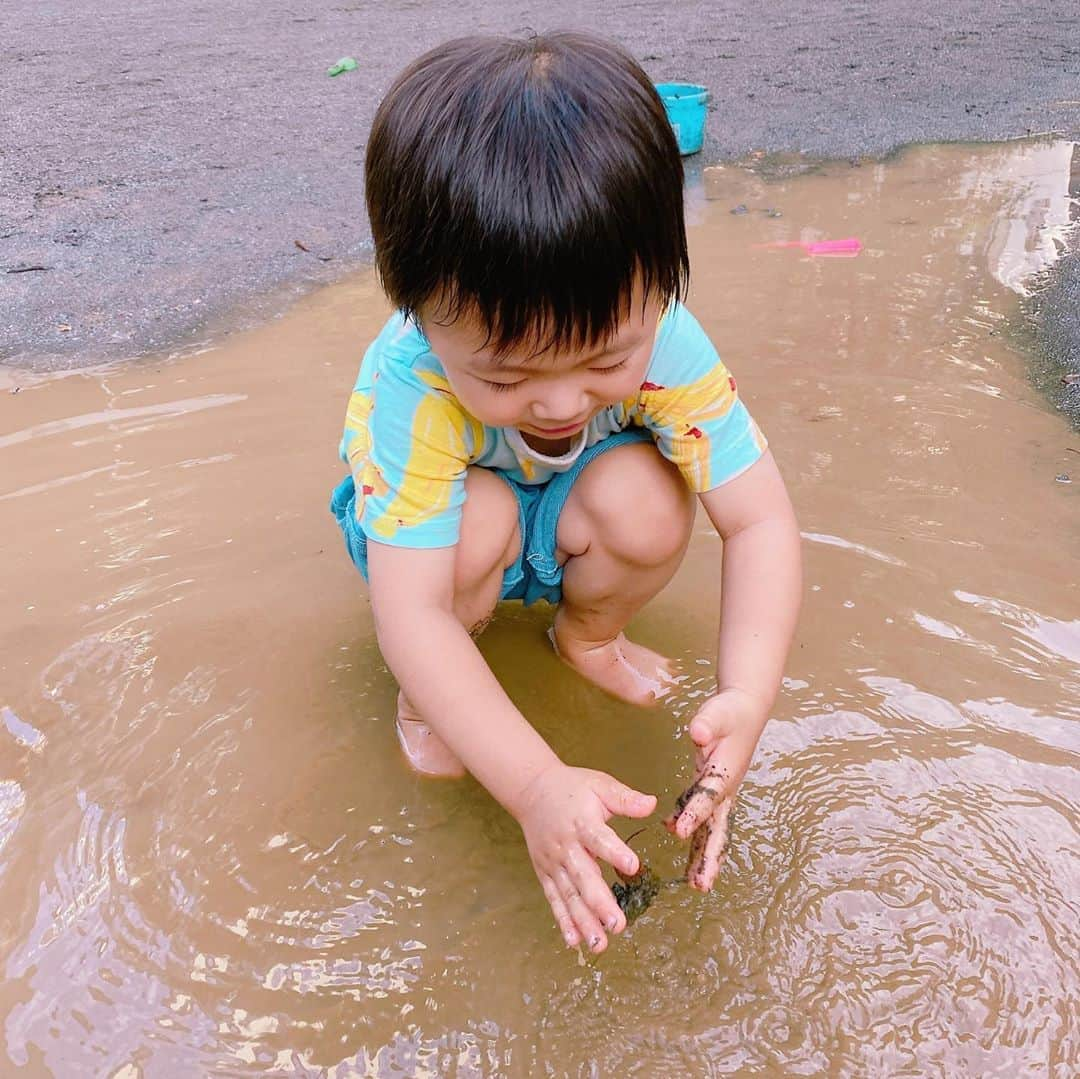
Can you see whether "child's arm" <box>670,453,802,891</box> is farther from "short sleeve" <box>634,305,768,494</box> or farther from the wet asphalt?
the wet asphalt

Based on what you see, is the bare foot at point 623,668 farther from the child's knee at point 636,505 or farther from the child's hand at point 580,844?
the child's hand at point 580,844

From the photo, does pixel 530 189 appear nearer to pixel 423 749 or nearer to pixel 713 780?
pixel 713 780

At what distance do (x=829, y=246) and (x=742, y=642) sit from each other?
232 centimetres

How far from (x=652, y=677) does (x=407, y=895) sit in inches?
21.8

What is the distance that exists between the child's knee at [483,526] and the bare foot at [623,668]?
0.27 meters

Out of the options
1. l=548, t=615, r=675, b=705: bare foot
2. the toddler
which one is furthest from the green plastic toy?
l=548, t=615, r=675, b=705: bare foot

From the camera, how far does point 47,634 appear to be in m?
1.95

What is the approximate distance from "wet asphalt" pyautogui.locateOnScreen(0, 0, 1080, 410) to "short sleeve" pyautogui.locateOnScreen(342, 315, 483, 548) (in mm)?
1697

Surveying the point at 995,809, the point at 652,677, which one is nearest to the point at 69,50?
the point at 652,677

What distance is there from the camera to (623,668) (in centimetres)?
180

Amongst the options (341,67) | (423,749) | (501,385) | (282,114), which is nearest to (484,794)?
(423,749)

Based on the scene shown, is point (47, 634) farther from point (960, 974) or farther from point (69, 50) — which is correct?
point (69, 50)

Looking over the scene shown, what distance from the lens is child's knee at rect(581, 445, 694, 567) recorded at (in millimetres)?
1592

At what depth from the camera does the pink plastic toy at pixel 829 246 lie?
3.39 metres
